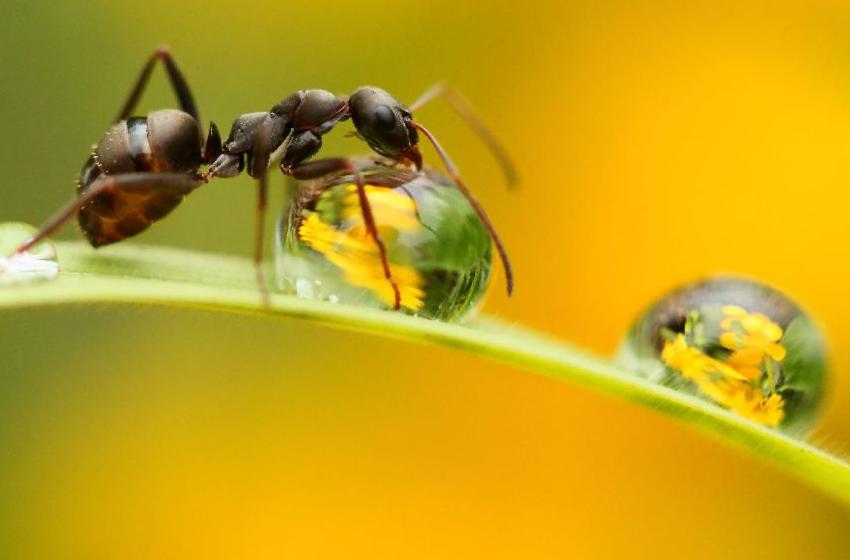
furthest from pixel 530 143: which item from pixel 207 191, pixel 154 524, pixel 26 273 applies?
pixel 26 273

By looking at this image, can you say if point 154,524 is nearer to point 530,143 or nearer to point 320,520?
point 320,520

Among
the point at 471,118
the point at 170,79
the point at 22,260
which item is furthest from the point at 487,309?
the point at 22,260

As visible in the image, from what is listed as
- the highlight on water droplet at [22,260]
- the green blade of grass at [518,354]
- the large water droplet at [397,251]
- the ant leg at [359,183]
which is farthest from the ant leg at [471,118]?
the green blade of grass at [518,354]

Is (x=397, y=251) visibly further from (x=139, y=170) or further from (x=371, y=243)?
(x=139, y=170)

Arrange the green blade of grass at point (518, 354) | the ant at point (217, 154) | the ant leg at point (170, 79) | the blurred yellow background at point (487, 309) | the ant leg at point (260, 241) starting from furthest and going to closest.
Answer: the blurred yellow background at point (487, 309) → the ant leg at point (170, 79) → the ant at point (217, 154) → the ant leg at point (260, 241) → the green blade of grass at point (518, 354)

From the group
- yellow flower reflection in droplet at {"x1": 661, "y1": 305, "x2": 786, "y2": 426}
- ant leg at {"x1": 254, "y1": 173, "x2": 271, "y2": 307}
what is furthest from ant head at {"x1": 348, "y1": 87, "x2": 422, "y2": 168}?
yellow flower reflection in droplet at {"x1": 661, "y1": 305, "x2": 786, "y2": 426}

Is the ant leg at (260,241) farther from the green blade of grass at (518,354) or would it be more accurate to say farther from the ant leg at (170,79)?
the ant leg at (170,79)
